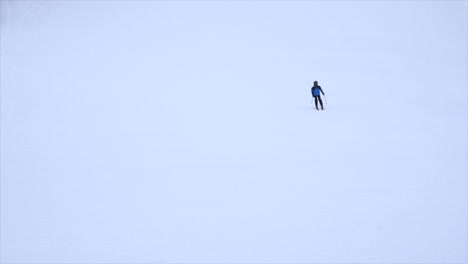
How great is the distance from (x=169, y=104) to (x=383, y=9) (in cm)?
2620

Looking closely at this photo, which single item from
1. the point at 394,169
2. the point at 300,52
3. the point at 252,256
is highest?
the point at 300,52

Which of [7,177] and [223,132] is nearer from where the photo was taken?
[7,177]

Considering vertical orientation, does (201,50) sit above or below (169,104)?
above

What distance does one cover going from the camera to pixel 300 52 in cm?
2767

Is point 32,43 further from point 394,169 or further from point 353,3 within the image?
point 353,3

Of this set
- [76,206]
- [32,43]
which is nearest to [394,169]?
[76,206]

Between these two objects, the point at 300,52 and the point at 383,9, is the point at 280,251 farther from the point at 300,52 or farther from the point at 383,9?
the point at 383,9

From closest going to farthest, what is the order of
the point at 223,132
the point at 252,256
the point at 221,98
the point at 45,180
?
1. the point at 252,256
2. the point at 45,180
3. the point at 223,132
4. the point at 221,98

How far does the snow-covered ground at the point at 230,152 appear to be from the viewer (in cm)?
667

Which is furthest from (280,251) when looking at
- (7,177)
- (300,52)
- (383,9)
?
(383,9)

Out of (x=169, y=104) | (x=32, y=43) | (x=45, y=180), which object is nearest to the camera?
(x=45, y=180)

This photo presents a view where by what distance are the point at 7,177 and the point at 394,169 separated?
10037 mm

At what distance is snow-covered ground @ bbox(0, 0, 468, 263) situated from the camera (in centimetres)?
667

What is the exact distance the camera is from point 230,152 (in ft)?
35.4
